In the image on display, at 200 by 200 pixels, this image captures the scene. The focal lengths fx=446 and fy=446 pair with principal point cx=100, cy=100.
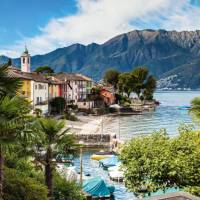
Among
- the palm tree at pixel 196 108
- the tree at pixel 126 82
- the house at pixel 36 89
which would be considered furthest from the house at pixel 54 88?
the palm tree at pixel 196 108

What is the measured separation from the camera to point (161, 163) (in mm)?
20906

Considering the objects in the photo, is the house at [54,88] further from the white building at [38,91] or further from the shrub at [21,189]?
the shrub at [21,189]

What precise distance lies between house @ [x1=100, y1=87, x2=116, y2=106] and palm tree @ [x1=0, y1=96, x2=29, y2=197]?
442 feet

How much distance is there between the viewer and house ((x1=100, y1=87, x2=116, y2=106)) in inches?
6049

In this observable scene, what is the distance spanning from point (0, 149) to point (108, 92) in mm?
140424

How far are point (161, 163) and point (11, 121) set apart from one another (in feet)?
27.6

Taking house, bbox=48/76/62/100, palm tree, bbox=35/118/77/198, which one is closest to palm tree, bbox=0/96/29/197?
palm tree, bbox=35/118/77/198

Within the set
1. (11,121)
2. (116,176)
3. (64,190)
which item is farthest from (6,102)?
(116,176)

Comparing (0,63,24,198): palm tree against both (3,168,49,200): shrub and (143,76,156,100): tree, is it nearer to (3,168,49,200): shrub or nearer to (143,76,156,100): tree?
(3,168,49,200): shrub

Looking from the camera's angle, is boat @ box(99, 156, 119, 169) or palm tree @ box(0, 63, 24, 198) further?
boat @ box(99, 156, 119, 169)

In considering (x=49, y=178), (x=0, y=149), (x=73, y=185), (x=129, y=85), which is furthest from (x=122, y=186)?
(x=129, y=85)

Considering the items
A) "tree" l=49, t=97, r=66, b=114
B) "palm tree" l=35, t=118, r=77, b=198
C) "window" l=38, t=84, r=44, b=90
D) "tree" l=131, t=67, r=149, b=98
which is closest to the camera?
"palm tree" l=35, t=118, r=77, b=198

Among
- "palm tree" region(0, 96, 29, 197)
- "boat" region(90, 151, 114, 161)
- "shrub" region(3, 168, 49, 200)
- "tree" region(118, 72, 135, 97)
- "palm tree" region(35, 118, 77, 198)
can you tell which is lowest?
"boat" region(90, 151, 114, 161)

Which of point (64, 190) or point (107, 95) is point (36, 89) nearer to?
point (107, 95)
